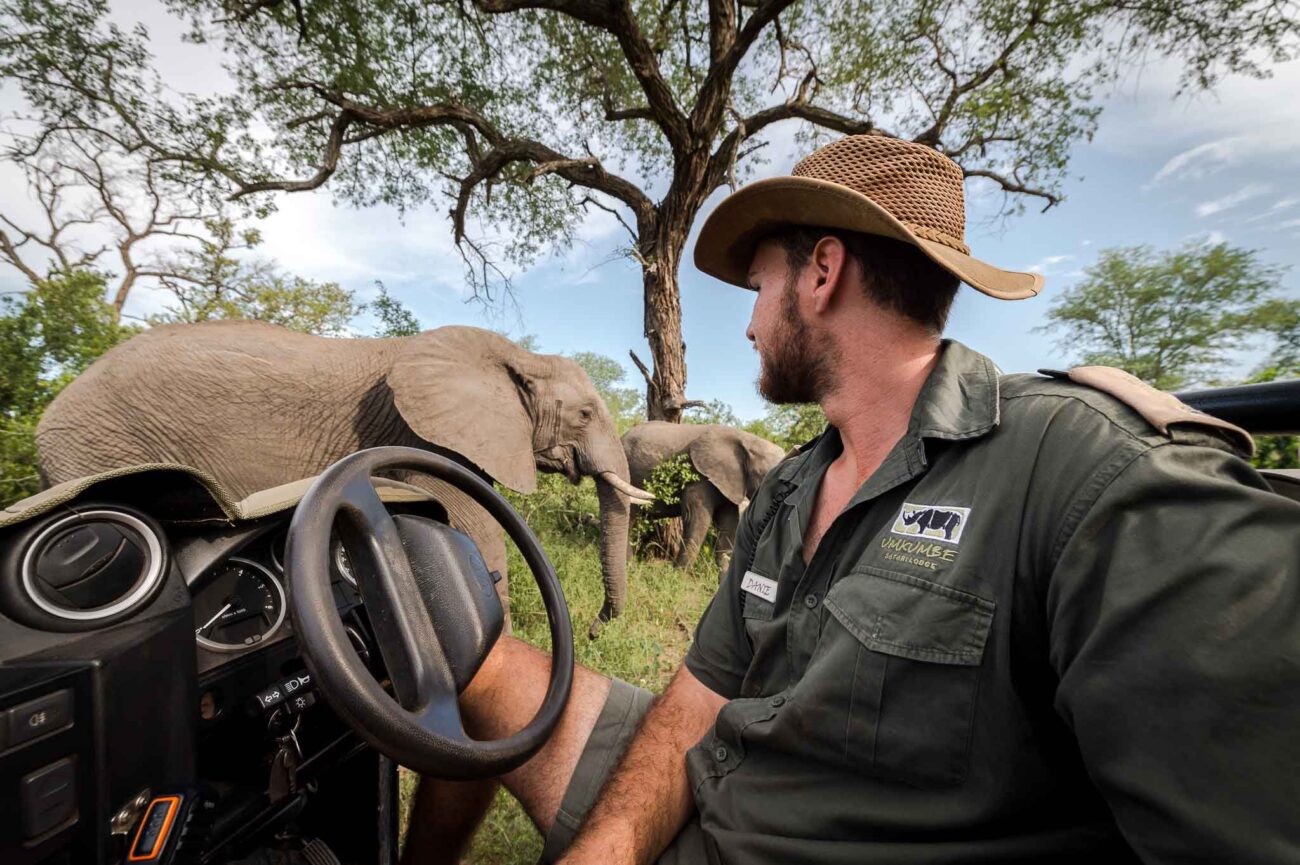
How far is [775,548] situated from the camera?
1642mm

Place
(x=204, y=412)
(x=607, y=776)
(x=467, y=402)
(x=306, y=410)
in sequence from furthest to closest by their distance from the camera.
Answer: (x=306, y=410) → (x=467, y=402) → (x=204, y=412) → (x=607, y=776)

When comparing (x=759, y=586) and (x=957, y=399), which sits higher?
(x=957, y=399)

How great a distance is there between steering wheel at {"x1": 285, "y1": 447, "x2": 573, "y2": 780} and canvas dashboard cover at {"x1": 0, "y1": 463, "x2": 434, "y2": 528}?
0.32 metres

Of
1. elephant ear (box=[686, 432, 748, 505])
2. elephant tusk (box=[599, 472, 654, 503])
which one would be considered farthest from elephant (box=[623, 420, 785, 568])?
elephant tusk (box=[599, 472, 654, 503])

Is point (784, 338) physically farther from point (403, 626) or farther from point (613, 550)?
point (613, 550)

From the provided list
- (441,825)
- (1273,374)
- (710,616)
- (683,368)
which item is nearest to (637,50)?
(683,368)

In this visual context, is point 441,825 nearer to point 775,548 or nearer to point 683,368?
point 775,548

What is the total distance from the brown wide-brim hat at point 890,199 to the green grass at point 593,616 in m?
2.54

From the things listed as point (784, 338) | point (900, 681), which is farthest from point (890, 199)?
point (900, 681)

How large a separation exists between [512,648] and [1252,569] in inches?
68.2

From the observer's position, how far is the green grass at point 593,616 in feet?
7.91

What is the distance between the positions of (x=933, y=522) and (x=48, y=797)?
1.55 m

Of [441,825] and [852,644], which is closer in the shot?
[852,644]

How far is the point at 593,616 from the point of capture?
17.6ft
